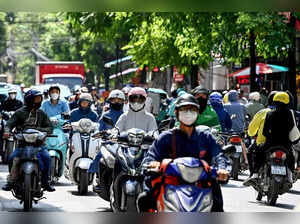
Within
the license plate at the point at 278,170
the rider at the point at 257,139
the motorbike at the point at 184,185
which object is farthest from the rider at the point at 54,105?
the motorbike at the point at 184,185

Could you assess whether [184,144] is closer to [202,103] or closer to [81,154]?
[81,154]

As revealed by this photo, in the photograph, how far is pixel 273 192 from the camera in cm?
1366

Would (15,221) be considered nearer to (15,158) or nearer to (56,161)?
(15,158)

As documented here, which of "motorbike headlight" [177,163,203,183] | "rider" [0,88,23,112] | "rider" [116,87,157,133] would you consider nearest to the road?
"rider" [116,87,157,133]

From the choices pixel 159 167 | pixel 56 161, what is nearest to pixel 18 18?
pixel 56 161

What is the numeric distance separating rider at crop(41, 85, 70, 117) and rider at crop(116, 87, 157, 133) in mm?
4979

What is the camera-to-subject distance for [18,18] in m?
116

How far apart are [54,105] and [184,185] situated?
9354 mm

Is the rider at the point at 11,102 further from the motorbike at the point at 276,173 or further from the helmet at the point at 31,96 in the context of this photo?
the motorbike at the point at 276,173

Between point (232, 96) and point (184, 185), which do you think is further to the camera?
point (232, 96)

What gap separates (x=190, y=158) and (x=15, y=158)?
4547mm

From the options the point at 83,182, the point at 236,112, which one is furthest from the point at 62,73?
the point at 83,182

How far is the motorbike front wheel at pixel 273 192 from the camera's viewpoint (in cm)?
1355

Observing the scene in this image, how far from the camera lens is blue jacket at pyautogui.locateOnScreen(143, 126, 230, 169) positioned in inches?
339
